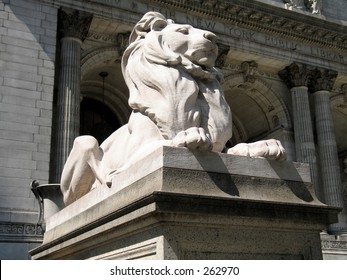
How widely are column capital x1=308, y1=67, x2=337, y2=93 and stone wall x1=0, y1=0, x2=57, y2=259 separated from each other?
11.7 meters

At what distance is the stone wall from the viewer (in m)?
13.8

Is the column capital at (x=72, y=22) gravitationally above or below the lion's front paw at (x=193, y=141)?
above

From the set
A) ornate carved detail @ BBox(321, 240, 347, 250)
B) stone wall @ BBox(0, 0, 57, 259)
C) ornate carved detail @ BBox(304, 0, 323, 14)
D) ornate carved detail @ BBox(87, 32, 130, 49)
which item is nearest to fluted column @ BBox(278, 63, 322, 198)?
ornate carved detail @ BBox(321, 240, 347, 250)

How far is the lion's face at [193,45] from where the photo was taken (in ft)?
12.7

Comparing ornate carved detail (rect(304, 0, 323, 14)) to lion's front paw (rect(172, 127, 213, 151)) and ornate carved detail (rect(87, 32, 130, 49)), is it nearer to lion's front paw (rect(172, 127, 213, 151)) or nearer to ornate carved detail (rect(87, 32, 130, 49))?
ornate carved detail (rect(87, 32, 130, 49))

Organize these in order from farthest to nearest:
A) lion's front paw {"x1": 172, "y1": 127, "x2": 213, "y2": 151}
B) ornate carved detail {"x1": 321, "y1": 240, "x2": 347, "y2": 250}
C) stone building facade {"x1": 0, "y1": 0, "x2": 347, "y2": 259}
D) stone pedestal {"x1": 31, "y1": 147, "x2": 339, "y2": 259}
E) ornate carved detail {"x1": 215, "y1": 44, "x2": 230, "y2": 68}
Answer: ornate carved detail {"x1": 215, "y1": 44, "x2": 230, "y2": 68} → ornate carved detail {"x1": 321, "y1": 240, "x2": 347, "y2": 250} → stone building facade {"x1": 0, "y1": 0, "x2": 347, "y2": 259} → lion's front paw {"x1": 172, "y1": 127, "x2": 213, "y2": 151} → stone pedestal {"x1": 31, "y1": 147, "x2": 339, "y2": 259}

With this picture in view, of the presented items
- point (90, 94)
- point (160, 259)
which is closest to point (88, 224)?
point (160, 259)

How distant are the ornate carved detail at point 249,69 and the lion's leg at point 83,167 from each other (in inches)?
695

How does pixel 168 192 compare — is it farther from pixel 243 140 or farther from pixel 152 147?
pixel 243 140

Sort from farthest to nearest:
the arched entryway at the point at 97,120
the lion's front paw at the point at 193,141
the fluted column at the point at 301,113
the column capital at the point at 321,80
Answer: the arched entryway at the point at 97,120, the column capital at the point at 321,80, the fluted column at the point at 301,113, the lion's front paw at the point at 193,141

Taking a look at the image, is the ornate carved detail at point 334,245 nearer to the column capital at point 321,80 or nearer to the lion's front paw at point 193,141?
the column capital at point 321,80

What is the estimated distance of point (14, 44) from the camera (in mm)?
15586

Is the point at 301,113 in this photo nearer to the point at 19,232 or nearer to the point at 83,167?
the point at 19,232

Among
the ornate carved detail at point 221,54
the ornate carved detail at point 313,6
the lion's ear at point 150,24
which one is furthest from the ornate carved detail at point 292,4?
the lion's ear at point 150,24
